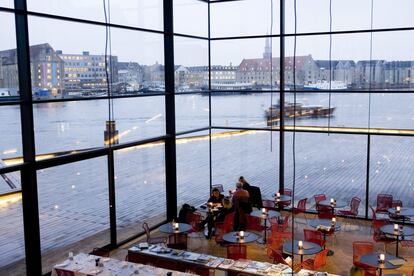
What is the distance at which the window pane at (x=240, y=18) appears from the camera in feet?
45.0

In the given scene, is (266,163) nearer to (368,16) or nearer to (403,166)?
(403,166)

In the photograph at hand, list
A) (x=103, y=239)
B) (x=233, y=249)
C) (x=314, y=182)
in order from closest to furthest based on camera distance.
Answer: (x=233, y=249) < (x=103, y=239) < (x=314, y=182)

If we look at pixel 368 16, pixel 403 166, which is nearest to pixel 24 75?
pixel 368 16

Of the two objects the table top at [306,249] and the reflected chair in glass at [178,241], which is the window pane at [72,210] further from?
the table top at [306,249]

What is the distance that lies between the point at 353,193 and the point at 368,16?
1345cm

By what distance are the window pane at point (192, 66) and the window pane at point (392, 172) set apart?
6306 mm

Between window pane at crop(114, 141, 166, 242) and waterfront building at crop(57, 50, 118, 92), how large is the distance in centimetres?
232

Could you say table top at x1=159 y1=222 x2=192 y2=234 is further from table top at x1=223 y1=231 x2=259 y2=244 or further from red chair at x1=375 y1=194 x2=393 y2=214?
red chair at x1=375 y1=194 x2=393 y2=214

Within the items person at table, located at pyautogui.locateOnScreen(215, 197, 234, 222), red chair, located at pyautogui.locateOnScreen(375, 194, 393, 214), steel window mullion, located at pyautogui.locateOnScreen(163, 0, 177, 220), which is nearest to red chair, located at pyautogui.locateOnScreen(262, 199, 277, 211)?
person at table, located at pyautogui.locateOnScreen(215, 197, 234, 222)

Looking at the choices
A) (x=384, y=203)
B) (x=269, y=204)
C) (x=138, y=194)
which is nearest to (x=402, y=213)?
(x=384, y=203)

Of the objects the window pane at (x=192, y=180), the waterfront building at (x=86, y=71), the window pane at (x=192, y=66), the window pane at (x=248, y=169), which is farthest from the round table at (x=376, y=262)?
the window pane at (x=248, y=169)

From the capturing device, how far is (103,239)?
37.0 feet

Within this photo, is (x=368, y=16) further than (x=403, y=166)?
No

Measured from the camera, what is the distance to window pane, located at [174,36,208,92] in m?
13.7
